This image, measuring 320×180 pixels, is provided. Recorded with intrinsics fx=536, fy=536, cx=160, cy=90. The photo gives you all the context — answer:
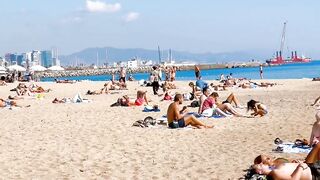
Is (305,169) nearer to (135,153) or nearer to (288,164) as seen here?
(288,164)

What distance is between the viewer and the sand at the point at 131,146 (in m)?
7.71

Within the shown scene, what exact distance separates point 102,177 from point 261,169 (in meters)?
2.23

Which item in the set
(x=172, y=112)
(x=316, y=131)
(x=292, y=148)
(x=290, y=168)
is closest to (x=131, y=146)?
(x=172, y=112)

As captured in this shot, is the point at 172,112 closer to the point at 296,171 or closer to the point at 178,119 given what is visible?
the point at 178,119

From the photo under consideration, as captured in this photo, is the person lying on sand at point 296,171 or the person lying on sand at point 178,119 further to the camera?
the person lying on sand at point 178,119

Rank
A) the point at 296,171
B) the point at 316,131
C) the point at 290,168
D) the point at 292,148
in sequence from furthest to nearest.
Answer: the point at 292,148, the point at 316,131, the point at 290,168, the point at 296,171

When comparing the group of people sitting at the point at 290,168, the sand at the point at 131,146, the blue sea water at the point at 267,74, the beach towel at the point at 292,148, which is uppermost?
the group of people sitting at the point at 290,168

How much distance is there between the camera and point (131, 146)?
9812mm

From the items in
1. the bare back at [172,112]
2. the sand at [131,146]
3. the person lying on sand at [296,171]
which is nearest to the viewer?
the person lying on sand at [296,171]

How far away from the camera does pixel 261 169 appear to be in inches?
255

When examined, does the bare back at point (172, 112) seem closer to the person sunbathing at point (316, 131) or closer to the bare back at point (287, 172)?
the person sunbathing at point (316, 131)

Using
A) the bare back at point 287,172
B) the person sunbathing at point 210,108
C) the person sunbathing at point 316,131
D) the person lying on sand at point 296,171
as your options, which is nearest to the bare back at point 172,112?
the person sunbathing at point 210,108

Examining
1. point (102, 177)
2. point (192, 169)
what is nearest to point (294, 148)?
point (192, 169)

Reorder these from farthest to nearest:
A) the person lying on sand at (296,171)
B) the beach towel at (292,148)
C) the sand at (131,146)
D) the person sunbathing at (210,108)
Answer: the person sunbathing at (210,108), the beach towel at (292,148), the sand at (131,146), the person lying on sand at (296,171)
